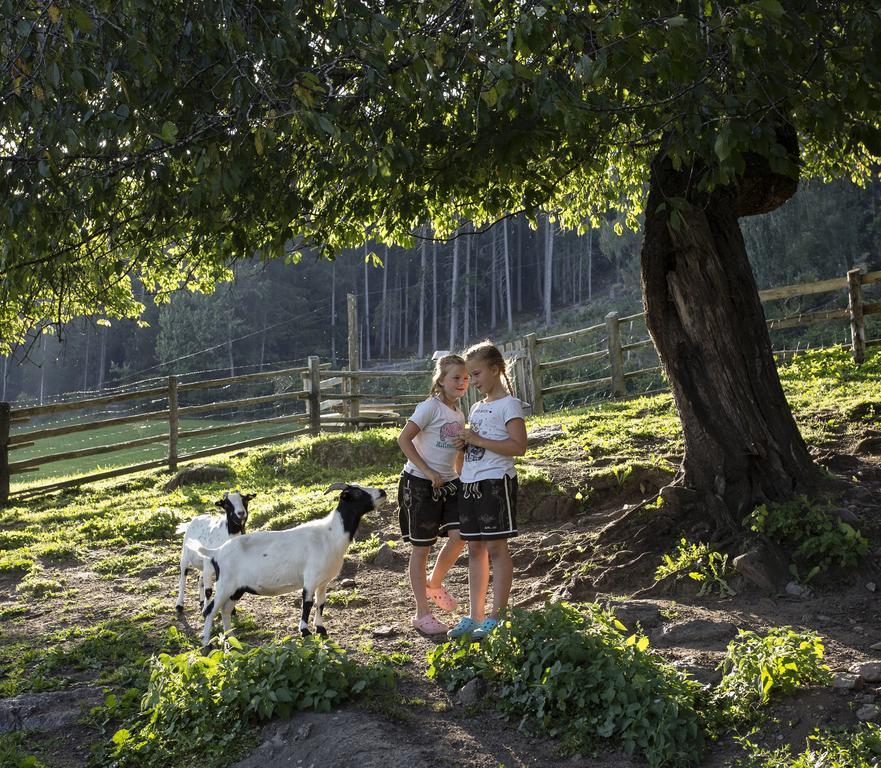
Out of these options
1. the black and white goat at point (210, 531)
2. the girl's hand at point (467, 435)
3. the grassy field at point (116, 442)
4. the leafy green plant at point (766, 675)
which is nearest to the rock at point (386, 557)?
the black and white goat at point (210, 531)

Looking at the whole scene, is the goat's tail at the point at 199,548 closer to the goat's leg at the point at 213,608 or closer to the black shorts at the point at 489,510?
the goat's leg at the point at 213,608

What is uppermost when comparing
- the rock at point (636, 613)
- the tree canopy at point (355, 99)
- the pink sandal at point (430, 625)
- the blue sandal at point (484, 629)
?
the tree canopy at point (355, 99)

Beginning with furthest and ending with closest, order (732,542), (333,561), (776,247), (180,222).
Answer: (776,247)
(180,222)
(732,542)
(333,561)

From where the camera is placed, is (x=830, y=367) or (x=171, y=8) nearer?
(x=171, y=8)

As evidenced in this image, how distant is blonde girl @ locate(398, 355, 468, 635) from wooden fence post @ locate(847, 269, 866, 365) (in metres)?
10.2

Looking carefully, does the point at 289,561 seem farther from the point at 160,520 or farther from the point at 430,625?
the point at 160,520

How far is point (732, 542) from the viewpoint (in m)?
5.80

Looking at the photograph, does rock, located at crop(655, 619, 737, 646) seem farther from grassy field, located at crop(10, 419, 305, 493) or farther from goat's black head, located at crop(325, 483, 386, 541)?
grassy field, located at crop(10, 419, 305, 493)

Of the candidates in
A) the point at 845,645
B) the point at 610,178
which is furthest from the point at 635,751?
the point at 610,178

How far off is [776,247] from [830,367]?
22053 millimetres

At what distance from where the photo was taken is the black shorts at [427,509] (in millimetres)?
5328

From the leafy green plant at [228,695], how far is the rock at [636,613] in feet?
4.75

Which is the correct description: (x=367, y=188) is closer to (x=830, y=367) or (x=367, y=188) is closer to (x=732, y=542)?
(x=732, y=542)

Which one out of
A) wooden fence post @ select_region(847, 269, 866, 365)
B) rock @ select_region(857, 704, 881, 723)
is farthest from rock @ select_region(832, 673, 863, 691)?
wooden fence post @ select_region(847, 269, 866, 365)
